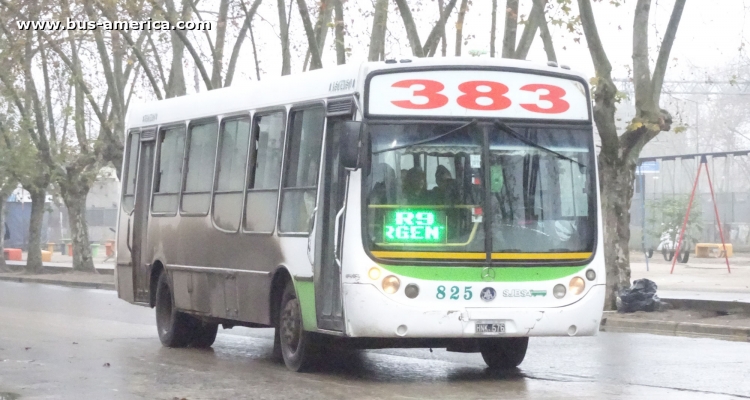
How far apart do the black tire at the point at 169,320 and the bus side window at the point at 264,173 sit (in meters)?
2.57

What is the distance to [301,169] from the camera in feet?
37.5

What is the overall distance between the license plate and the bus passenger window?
13.6 ft

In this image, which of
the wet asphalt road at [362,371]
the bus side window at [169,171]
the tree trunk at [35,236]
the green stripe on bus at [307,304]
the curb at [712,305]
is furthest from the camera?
the tree trunk at [35,236]

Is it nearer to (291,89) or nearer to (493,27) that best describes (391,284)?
(291,89)

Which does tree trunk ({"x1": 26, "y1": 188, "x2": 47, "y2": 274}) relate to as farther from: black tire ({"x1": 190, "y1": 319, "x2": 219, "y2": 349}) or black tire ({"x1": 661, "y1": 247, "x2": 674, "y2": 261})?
black tire ({"x1": 190, "y1": 319, "x2": 219, "y2": 349})

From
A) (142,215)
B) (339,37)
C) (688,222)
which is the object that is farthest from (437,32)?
(688,222)

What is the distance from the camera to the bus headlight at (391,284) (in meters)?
10.2

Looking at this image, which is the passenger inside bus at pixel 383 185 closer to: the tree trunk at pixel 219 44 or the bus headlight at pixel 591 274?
the bus headlight at pixel 591 274

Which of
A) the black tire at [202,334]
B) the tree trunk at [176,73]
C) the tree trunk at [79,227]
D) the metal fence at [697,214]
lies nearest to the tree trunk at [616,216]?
the black tire at [202,334]

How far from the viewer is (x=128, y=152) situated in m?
16.3

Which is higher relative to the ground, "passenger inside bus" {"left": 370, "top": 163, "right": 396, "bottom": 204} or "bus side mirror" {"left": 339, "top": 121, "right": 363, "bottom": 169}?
"bus side mirror" {"left": 339, "top": 121, "right": 363, "bottom": 169}

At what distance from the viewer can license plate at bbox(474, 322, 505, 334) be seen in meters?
10.3

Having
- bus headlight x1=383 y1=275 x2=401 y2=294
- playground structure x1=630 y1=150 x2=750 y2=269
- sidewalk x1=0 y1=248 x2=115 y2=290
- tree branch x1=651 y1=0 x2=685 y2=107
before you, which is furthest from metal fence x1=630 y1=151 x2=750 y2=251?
bus headlight x1=383 y1=275 x2=401 y2=294

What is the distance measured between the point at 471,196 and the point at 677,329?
6884 mm
